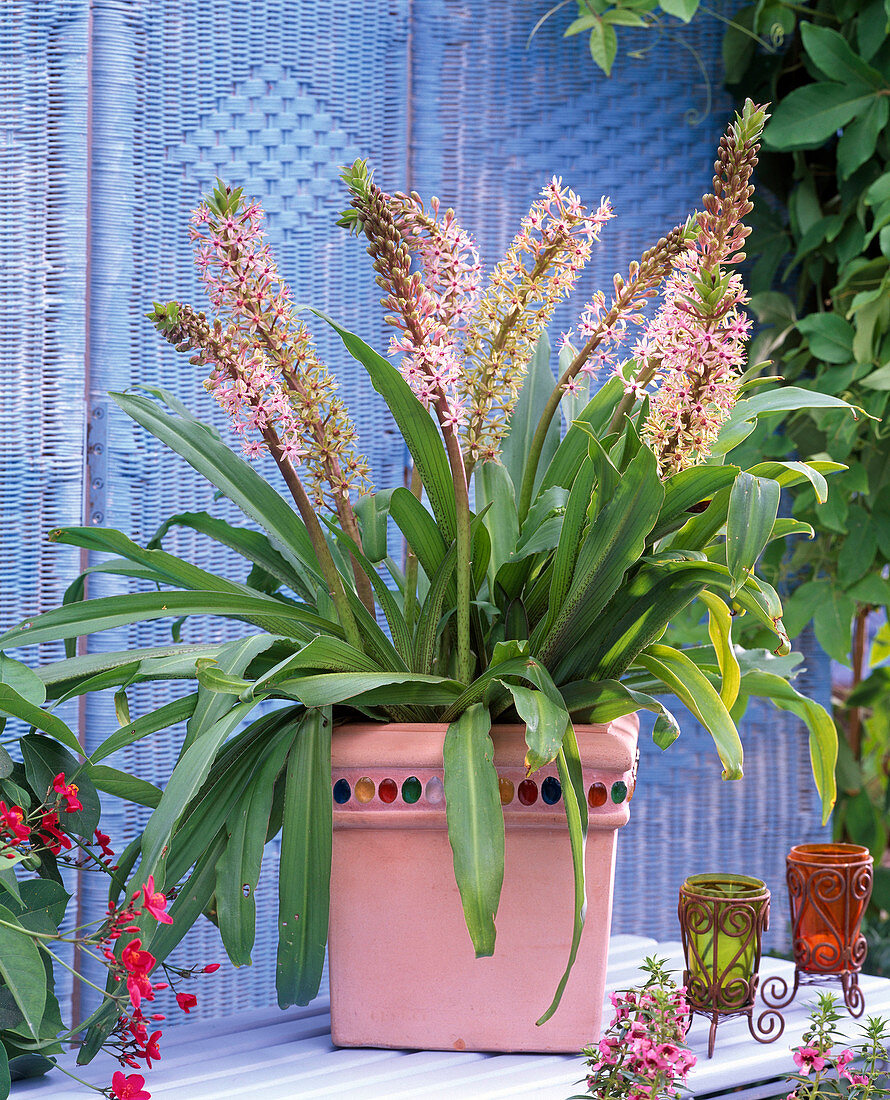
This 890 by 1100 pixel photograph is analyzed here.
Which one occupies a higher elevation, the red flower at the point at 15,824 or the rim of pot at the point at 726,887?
the red flower at the point at 15,824

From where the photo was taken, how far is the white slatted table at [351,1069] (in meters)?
0.82

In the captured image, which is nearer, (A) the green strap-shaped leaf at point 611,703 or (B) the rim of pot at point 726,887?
(A) the green strap-shaped leaf at point 611,703

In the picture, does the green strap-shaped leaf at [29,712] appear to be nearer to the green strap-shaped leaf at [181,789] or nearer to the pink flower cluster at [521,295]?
the green strap-shaped leaf at [181,789]

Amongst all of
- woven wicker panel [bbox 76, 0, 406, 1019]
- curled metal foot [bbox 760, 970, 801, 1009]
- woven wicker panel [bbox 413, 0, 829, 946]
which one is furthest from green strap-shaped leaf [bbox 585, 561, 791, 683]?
woven wicker panel [bbox 413, 0, 829, 946]

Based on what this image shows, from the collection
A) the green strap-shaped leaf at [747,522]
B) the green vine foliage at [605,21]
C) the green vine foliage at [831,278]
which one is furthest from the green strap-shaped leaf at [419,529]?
the green vine foliage at [605,21]

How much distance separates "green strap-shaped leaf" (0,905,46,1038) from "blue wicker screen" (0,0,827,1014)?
1.77 ft

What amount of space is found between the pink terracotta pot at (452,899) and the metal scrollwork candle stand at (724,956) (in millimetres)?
97

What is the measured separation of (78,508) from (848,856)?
89 centimetres

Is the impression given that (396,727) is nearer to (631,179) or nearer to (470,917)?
(470,917)

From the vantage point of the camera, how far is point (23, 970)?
Result: 0.75m

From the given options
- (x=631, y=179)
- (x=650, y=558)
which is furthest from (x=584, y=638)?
(x=631, y=179)

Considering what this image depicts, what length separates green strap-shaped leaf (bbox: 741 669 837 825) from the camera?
1.02 meters

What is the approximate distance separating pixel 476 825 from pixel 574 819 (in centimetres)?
7

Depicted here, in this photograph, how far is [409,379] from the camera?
846mm
